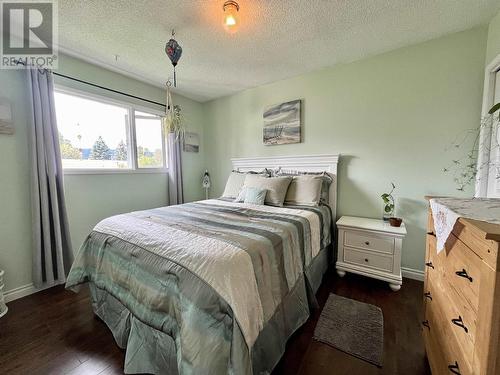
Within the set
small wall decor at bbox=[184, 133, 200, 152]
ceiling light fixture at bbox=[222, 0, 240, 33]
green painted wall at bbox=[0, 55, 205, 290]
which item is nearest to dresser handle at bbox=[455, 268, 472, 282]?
ceiling light fixture at bbox=[222, 0, 240, 33]

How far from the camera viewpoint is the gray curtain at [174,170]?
3.22 meters

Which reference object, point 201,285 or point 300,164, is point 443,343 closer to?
point 201,285

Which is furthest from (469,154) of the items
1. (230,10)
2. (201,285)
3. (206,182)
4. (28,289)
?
(28,289)

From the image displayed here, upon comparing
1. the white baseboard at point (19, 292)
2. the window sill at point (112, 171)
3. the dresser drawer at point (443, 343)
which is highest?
the window sill at point (112, 171)

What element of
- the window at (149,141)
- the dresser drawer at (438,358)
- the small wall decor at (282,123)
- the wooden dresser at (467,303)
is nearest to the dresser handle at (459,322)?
the wooden dresser at (467,303)

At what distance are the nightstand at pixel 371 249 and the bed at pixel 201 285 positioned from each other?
557 mm

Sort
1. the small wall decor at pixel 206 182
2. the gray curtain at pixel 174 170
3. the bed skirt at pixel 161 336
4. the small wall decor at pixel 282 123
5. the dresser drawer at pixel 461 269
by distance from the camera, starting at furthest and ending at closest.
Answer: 1. the small wall decor at pixel 206 182
2. the gray curtain at pixel 174 170
3. the small wall decor at pixel 282 123
4. the bed skirt at pixel 161 336
5. the dresser drawer at pixel 461 269

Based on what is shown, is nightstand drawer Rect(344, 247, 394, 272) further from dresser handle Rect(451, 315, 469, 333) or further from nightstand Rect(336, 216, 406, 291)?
dresser handle Rect(451, 315, 469, 333)

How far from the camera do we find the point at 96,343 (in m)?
1.42

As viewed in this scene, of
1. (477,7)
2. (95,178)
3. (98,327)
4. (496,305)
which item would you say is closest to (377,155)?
(477,7)

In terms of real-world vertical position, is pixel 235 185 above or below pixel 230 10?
below

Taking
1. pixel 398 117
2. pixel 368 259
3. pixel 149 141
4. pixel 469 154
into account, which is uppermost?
pixel 398 117

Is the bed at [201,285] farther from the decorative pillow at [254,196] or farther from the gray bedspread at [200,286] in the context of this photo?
the decorative pillow at [254,196]

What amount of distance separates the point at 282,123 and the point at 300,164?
2.13 ft
